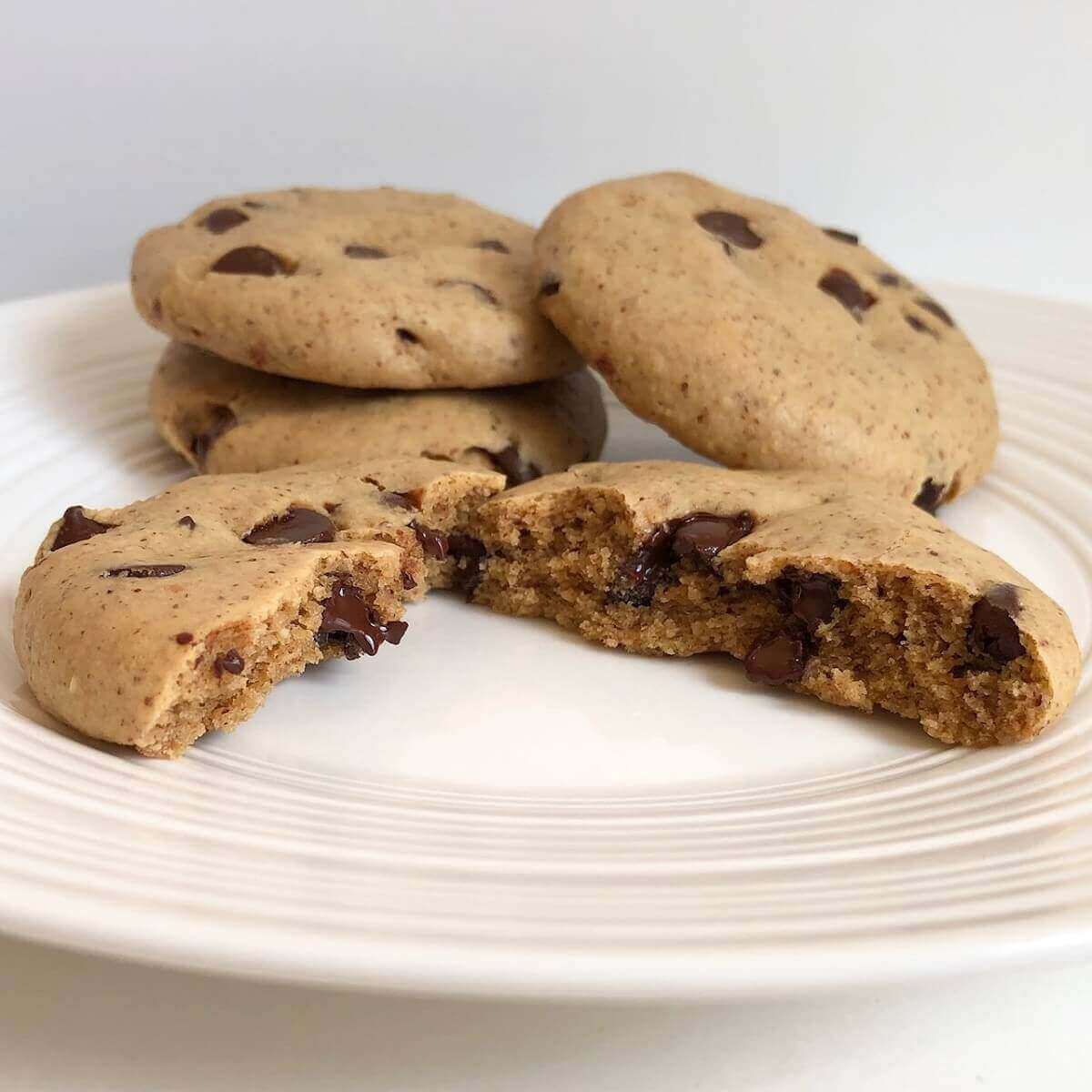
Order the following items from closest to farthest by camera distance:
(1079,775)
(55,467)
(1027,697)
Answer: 1. (1079,775)
2. (1027,697)
3. (55,467)

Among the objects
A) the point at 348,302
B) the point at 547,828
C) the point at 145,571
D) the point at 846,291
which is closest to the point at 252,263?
the point at 348,302

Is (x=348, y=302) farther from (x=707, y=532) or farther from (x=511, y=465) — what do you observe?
(x=707, y=532)

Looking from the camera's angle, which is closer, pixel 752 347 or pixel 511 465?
pixel 752 347

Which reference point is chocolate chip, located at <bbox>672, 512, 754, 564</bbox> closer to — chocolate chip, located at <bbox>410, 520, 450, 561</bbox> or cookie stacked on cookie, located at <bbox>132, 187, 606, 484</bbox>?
chocolate chip, located at <bbox>410, 520, 450, 561</bbox>

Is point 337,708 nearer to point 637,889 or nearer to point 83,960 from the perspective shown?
point 83,960

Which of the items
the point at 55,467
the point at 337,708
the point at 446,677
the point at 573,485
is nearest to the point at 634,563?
the point at 573,485

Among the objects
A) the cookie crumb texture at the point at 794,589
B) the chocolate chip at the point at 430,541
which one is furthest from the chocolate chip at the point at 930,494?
the chocolate chip at the point at 430,541

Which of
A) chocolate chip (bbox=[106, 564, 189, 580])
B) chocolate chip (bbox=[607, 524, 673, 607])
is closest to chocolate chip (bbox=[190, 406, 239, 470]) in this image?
chocolate chip (bbox=[106, 564, 189, 580])

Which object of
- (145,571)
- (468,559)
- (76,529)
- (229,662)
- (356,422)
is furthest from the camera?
(356,422)
